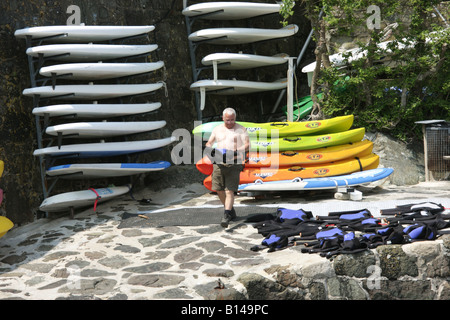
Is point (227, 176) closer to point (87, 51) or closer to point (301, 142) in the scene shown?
point (301, 142)

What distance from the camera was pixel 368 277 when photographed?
5570mm

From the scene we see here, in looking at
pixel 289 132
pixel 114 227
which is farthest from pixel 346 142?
pixel 114 227

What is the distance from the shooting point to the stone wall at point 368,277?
5.23 meters

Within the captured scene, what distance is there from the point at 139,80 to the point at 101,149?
67.4 inches

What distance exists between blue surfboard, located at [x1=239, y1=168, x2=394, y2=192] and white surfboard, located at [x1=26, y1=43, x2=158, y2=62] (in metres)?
2.59

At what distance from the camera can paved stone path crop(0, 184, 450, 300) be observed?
5188 mm

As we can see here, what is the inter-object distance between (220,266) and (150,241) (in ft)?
4.50

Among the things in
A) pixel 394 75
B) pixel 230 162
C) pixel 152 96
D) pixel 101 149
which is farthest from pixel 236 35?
pixel 230 162

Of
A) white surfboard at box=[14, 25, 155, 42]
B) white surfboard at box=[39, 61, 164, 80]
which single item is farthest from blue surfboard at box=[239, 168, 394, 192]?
white surfboard at box=[14, 25, 155, 42]

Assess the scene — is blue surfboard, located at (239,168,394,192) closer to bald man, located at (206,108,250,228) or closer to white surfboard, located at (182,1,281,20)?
bald man, located at (206,108,250,228)

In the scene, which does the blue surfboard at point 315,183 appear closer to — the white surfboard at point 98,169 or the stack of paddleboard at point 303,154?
the stack of paddleboard at point 303,154

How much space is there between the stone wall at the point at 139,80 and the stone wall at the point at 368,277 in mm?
4359
